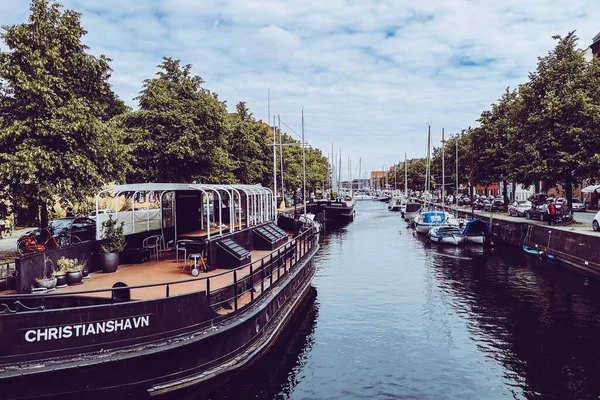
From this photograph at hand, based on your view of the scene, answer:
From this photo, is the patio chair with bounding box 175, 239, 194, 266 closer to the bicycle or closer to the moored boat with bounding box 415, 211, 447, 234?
the bicycle

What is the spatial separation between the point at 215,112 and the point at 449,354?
19.3m

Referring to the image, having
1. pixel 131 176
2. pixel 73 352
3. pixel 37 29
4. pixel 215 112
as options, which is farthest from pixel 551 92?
pixel 73 352

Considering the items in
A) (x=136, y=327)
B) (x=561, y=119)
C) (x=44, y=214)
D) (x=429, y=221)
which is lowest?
(x=429, y=221)

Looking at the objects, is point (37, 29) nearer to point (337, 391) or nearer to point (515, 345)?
point (337, 391)

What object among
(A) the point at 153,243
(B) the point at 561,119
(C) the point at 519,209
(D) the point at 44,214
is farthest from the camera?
(C) the point at 519,209

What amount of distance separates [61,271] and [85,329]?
384 cm

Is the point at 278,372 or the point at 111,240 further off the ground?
the point at 111,240

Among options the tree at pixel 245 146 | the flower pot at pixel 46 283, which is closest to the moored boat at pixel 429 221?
the tree at pixel 245 146

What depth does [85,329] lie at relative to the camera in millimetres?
8141

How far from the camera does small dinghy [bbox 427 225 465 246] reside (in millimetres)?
38031

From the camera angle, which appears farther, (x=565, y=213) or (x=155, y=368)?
(x=565, y=213)

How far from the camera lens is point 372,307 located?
1869cm

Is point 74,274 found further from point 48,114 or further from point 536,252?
point 536,252

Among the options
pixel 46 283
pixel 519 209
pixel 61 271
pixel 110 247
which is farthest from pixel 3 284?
pixel 519 209
